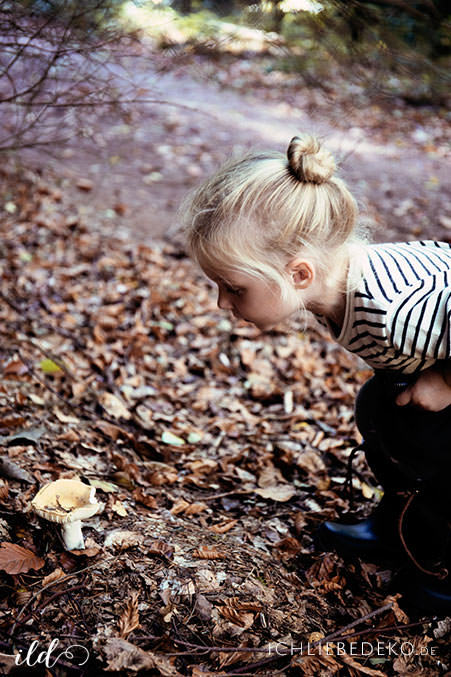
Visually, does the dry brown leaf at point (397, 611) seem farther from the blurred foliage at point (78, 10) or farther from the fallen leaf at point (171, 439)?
the blurred foliage at point (78, 10)

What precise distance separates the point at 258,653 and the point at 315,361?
→ 7.76 ft

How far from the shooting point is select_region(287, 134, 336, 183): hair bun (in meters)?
1.71

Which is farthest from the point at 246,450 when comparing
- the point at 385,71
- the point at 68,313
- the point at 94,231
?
the point at 94,231

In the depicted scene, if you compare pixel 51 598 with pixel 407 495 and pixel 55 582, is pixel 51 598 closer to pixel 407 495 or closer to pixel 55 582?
pixel 55 582

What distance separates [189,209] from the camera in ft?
6.24

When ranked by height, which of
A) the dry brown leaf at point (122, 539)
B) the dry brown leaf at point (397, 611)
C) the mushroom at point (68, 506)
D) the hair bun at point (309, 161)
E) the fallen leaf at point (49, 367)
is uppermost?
the hair bun at point (309, 161)

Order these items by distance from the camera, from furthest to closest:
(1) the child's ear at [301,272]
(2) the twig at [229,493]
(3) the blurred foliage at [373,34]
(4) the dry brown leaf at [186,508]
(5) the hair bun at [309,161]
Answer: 1. (3) the blurred foliage at [373,34]
2. (2) the twig at [229,493]
3. (4) the dry brown leaf at [186,508]
4. (1) the child's ear at [301,272]
5. (5) the hair bun at [309,161]

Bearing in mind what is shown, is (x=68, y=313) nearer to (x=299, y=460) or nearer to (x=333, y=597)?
(x=299, y=460)

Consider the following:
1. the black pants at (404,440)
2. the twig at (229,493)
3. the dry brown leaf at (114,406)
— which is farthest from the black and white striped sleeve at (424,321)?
the dry brown leaf at (114,406)

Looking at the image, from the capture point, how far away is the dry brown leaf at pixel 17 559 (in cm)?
173

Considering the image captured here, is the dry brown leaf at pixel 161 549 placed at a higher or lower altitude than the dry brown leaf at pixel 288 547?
higher

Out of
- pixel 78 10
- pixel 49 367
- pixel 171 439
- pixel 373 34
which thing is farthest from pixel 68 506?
pixel 373 34

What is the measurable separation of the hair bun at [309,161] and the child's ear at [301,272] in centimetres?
26

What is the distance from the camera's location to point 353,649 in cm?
184
